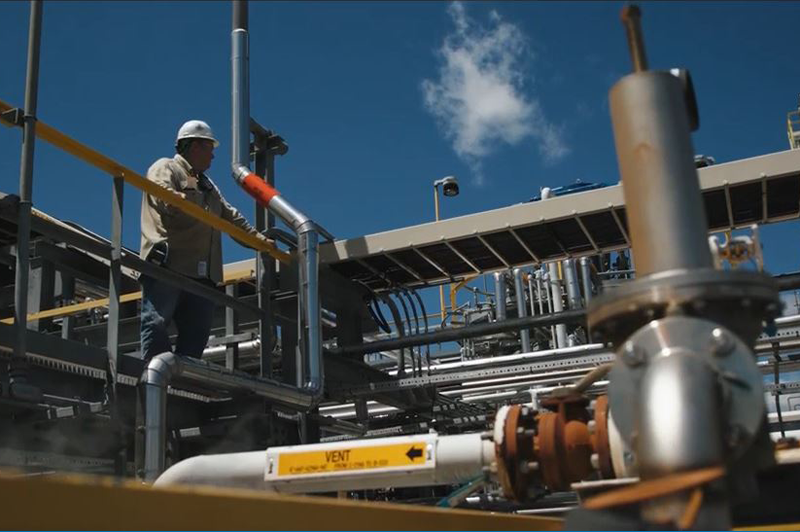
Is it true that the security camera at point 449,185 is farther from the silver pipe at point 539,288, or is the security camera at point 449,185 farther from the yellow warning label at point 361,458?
the yellow warning label at point 361,458

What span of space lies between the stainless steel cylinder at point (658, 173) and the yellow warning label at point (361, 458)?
94cm

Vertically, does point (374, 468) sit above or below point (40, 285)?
below

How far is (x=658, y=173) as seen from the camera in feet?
6.44

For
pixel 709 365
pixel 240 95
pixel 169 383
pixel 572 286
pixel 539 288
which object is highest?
pixel 240 95

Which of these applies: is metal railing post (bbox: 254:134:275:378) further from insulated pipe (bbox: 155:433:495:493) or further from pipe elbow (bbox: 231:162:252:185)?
insulated pipe (bbox: 155:433:495:493)

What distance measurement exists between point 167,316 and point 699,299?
323 cm

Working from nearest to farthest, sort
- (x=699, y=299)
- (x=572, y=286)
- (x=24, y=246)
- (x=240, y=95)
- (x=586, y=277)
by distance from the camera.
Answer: (x=699, y=299) → (x=24, y=246) → (x=240, y=95) → (x=586, y=277) → (x=572, y=286)

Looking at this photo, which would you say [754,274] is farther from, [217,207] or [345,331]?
[345,331]

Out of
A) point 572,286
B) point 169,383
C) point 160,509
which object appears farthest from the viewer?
point 572,286

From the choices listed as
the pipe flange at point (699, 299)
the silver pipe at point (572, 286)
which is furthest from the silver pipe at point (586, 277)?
the pipe flange at point (699, 299)

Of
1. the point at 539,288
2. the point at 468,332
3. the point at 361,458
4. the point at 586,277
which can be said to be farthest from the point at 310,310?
the point at 539,288

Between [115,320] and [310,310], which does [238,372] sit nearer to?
[310,310]

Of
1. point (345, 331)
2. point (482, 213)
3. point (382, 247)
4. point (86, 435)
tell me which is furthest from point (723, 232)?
point (86, 435)

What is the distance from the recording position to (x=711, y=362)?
1.72m
